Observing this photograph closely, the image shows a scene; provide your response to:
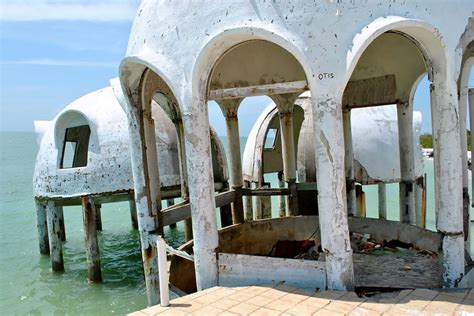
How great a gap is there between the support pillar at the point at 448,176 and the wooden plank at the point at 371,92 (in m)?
4.12

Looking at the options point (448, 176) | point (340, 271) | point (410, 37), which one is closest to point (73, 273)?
point (340, 271)

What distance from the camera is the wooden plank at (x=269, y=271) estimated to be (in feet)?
18.9

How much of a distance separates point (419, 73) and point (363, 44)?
16.6 feet

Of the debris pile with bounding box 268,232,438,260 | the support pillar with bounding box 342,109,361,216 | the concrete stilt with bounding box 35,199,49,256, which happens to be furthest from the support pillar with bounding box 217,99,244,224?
the concrete stilt with bounding box 35,199,49,256

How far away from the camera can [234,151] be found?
10.9 metres

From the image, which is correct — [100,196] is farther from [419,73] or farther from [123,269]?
[419,73]

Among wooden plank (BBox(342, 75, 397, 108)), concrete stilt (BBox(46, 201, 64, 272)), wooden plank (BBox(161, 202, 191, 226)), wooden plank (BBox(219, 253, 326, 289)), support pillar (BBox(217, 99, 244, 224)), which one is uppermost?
wooden plank (BBox(342, 75, 397, 108))

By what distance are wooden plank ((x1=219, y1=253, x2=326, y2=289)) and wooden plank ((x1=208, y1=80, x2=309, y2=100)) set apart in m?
2.40

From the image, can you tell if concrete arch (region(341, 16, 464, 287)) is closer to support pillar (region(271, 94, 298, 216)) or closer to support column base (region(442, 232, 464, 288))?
support column base (region(442, 232, 464, 288))

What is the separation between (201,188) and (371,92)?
6.04 metres

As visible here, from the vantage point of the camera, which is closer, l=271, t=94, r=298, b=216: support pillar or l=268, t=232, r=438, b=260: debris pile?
l=268, t=232, r=438, b=260: debris pile

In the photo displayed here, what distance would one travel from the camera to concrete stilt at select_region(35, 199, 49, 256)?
15.1 metres

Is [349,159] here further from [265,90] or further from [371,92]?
[265,90]

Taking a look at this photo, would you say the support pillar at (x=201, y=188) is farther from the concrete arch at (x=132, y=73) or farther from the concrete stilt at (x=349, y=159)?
→ the concrete stilt at (x=349, y=159)
